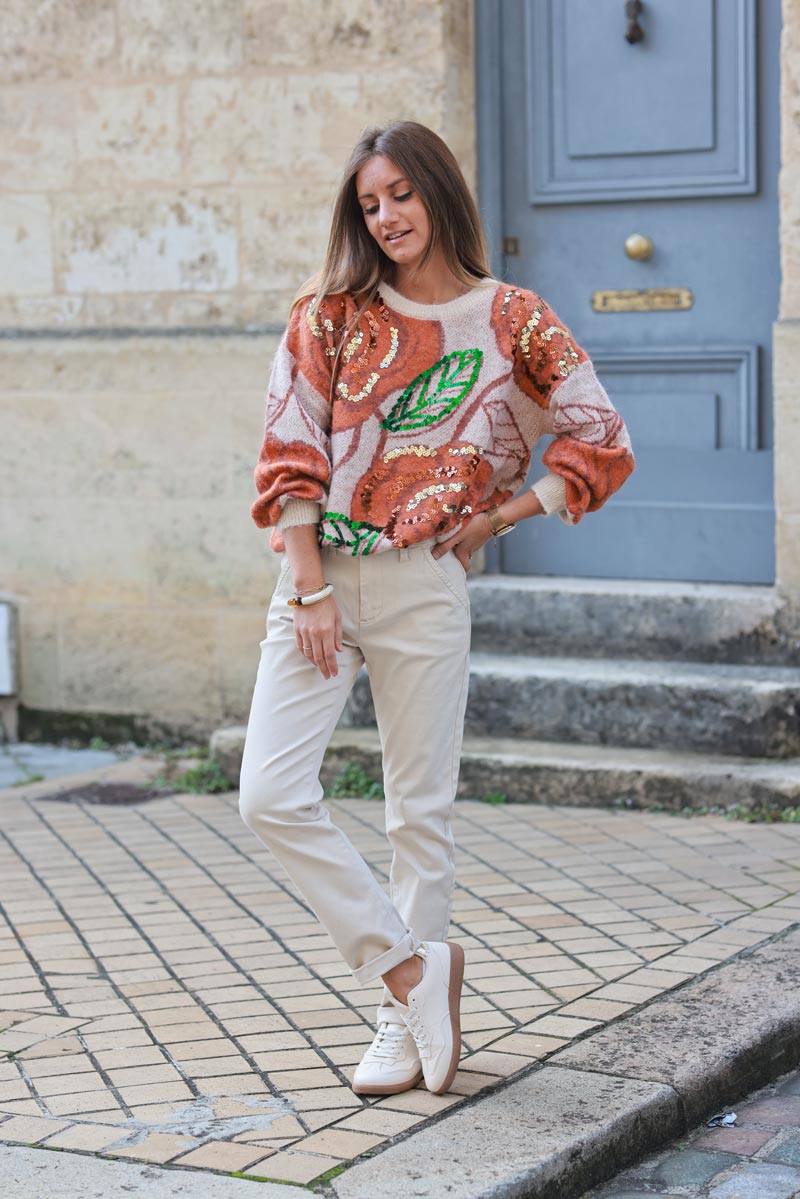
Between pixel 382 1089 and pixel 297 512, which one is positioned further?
pixel 382 1089

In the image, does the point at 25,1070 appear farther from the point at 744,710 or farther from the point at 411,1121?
the point at 744,710

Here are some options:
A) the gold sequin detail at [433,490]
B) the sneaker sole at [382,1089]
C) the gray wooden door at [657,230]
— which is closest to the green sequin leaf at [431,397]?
the gold sequin detail at [433,490]

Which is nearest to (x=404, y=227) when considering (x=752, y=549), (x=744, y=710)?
(x=744, y=710)

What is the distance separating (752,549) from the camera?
623 cm

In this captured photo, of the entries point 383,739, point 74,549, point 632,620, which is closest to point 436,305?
point 383,739

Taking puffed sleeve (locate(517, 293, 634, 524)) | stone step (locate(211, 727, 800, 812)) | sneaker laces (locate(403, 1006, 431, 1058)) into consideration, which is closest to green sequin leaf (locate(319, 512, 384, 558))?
puffed sleeve (locate(517, 293, 634, 524))

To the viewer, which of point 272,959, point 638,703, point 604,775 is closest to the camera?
point 272,959

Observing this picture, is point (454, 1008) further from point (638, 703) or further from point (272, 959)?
point (638, 703)

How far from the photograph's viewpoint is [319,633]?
10.4 feet

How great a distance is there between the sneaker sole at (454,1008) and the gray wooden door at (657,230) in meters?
3.19

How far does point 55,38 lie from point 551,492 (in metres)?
4.28

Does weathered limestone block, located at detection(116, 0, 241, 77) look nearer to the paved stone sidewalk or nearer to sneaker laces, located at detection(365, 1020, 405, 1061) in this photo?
the paved stone sidewalk

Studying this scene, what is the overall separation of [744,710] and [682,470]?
3.38 ft

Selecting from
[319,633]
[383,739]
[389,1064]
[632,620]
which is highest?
[319,633]
